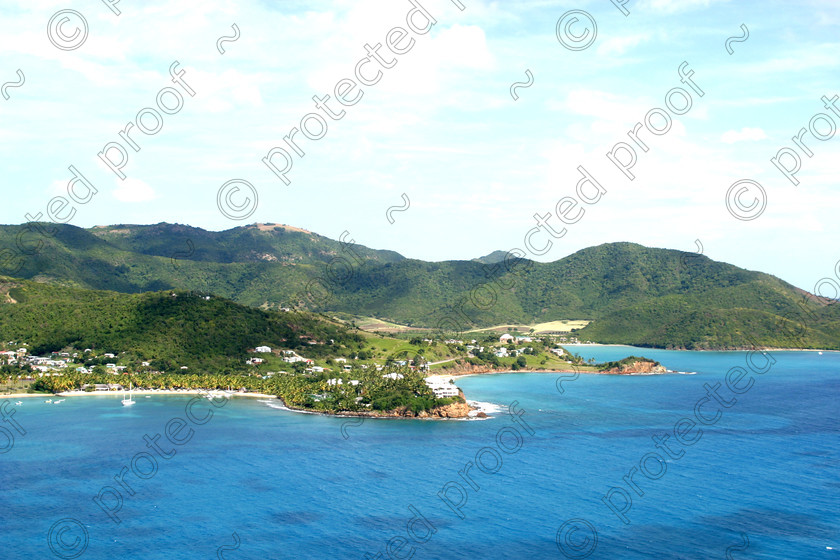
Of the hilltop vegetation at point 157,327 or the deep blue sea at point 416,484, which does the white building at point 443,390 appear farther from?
the hilltop vegetation at point 157,327

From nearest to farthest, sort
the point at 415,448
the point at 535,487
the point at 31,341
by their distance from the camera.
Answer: the point at 535,487
the point at 415,448
the point at 31,341

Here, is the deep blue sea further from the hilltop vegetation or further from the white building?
the hilltop vegetation

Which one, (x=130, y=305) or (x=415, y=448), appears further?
(x=130, y=305)

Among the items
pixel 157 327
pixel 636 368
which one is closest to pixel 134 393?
pixel 157 327

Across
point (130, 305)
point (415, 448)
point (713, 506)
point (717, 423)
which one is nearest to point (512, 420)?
point (415, 448)

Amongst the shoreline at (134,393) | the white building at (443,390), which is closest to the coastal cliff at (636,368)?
the white building at (443,390)

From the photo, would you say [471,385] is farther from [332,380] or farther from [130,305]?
[130,305]

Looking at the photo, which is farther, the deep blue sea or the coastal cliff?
the coastal cliff

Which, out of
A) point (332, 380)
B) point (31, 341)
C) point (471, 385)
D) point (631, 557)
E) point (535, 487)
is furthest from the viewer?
point (471, 385)

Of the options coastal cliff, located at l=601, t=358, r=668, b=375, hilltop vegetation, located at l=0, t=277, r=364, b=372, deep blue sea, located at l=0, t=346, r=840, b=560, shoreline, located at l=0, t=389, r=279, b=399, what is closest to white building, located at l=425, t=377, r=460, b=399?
deep blue sea, located at l=0, t=346, r=840, b=560

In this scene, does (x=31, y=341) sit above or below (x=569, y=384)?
below
